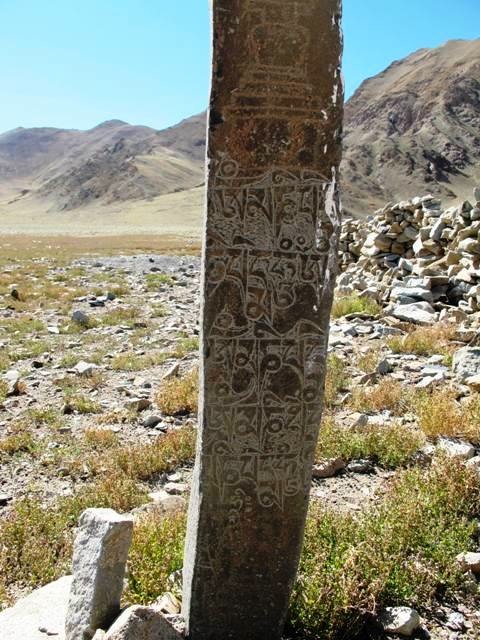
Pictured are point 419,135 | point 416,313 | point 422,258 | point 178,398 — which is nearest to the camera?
point 178,398

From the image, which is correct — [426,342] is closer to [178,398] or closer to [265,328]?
[178,398]

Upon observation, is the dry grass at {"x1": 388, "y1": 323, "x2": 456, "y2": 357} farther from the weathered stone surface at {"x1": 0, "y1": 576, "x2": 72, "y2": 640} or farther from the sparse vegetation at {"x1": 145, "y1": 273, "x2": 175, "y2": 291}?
the sparse vegetation at {"x1": 145, "y1": 273, "x2": 175, "y2": 291}

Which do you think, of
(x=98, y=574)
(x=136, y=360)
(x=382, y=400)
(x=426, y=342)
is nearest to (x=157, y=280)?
(x=136, y=360)

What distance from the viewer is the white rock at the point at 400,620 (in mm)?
3188

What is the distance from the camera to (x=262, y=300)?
3.00 m

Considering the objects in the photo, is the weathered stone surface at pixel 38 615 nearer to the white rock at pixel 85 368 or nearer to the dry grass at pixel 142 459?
the dry grass at pixel 142 459

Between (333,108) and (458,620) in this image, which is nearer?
(333,108)

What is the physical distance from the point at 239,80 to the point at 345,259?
1479 cm

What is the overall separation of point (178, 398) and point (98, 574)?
398cm

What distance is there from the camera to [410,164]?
351ft

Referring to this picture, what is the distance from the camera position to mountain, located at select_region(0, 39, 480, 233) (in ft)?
334

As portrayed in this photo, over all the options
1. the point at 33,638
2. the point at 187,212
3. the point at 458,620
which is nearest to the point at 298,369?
the point at 458,620

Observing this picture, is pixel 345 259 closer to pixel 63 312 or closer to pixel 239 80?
pixel 63 312

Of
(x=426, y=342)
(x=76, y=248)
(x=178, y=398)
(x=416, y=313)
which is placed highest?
(x=416, y=313)
